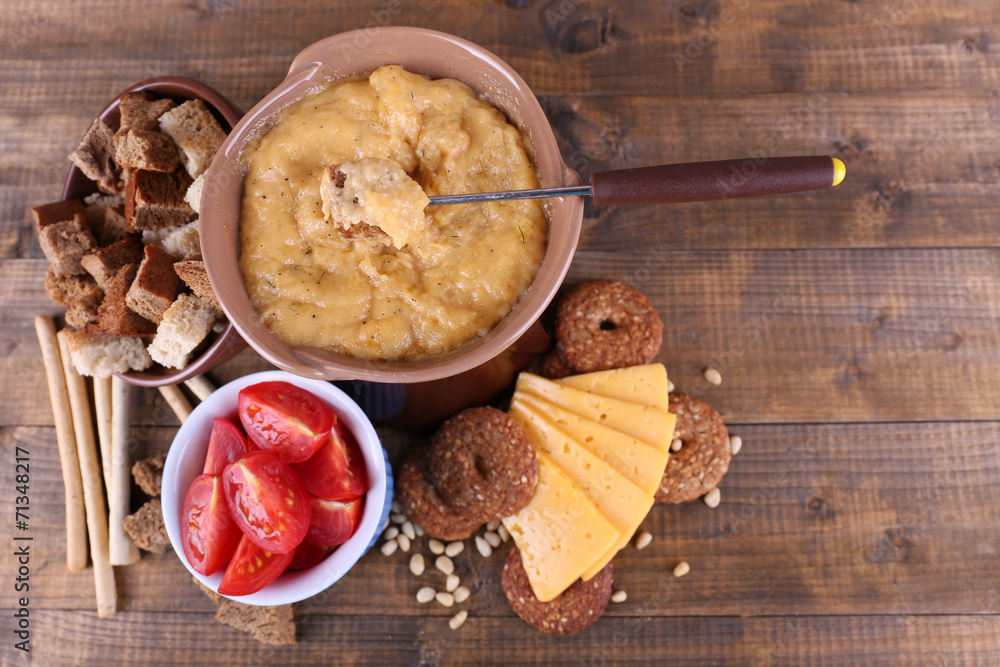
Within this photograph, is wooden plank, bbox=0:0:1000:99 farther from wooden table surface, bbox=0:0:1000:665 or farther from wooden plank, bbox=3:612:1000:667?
wooden plank, bbox=3:612:1000:667

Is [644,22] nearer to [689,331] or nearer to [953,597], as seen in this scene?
[689,331]

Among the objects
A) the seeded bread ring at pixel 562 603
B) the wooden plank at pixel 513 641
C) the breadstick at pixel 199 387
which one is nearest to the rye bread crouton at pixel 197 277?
the breadstick at pixel 199 387

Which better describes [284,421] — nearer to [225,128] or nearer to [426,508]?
[426,508]

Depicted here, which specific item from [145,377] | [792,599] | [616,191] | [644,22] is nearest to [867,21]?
[644,22]

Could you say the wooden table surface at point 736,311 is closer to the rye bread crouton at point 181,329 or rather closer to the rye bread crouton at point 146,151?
the rye bread crouton at point 181,329

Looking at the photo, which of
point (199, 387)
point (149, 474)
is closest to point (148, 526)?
point (149, 474)

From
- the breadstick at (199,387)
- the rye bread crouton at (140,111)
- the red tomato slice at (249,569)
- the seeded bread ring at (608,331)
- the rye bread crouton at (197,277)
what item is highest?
the rye bread crouton at (140,111)

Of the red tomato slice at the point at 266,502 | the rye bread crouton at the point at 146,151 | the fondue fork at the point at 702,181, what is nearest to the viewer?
the fondue fork at the point at 702,181
